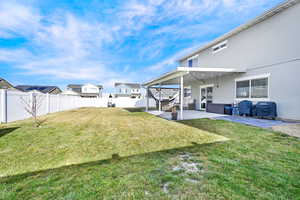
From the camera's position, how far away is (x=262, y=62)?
741cm

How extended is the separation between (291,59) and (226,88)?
381 centimetres

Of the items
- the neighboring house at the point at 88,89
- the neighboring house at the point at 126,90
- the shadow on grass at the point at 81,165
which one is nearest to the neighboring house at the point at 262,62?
the shadow on grass at the point at 81,165

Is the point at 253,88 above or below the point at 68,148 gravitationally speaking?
above

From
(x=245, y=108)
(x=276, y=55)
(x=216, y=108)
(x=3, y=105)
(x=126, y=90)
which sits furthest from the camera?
(x=126, y=90)

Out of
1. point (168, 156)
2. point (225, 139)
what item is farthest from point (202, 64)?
point (168, 156)

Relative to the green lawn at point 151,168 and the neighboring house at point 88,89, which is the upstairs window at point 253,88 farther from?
the neighboring house at point 88,89

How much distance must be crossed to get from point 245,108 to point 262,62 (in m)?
2.71

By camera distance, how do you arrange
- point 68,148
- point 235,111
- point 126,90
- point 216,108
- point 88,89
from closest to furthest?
point 68,148 → point 235,111 → point 216,108 → point 88,89 → point 126,90

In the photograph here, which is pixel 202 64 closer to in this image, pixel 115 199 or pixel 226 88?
pixel 226 88

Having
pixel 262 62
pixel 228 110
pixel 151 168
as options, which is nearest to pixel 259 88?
pixel 262 62

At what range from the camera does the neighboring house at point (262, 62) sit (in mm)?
6125

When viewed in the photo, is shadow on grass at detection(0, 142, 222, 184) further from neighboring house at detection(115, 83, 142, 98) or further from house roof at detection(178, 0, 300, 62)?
neighboring house at detection(115, 83, 142, 98)

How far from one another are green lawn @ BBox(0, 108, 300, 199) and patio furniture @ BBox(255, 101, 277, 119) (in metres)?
3.22

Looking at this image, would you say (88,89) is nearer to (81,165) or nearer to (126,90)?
(126,90)
